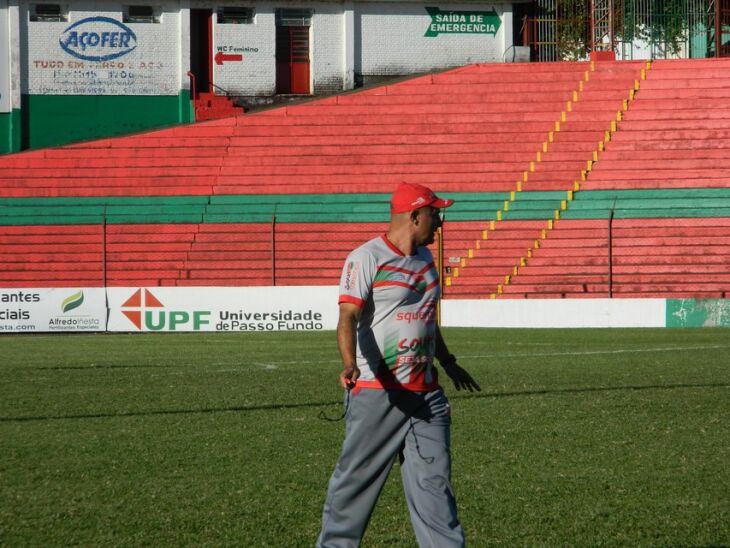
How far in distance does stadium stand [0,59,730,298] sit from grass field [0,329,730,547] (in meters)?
13.8

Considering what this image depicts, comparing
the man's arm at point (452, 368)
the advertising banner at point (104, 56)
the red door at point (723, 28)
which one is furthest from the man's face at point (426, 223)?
the red door at point (723, 28)

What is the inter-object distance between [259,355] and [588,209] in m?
16.0

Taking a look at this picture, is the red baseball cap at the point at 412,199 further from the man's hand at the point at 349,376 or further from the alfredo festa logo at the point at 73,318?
the alfredo festa logo at the point at 73,318

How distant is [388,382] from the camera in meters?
5.64

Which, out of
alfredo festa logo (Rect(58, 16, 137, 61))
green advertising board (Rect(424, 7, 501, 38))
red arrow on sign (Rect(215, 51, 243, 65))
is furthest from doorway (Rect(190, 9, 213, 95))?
green advertising board (Rect(424, 7, 501, 38))

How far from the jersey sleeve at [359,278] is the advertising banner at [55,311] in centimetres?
2317

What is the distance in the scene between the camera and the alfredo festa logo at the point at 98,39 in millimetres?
41188

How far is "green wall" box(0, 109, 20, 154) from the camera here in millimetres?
40531

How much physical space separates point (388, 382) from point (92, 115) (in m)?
37.3

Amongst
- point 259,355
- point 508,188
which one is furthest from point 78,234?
point 259,355

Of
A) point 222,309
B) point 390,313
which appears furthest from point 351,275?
point 222,309

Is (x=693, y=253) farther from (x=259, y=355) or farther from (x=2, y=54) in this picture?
(x=2, y=54)

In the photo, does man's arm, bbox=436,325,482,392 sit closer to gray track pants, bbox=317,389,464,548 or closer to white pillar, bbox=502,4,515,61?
gray track pants, bbox=317,389,464,548

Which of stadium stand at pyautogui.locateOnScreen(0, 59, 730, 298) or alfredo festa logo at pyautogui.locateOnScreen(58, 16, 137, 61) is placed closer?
stadium stand at pyautogui.locateOnScreen(0, 59, 730, 298)
